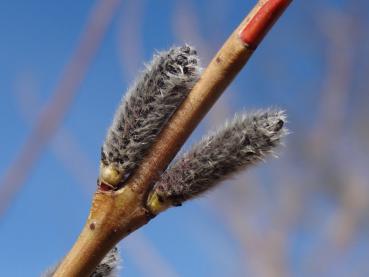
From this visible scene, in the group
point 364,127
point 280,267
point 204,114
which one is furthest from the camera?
point 364,127

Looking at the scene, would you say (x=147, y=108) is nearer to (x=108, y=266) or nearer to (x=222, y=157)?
(x=222, y=157)

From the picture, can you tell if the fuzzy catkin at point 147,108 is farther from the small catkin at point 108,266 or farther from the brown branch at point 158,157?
the small catkin at point 108,266

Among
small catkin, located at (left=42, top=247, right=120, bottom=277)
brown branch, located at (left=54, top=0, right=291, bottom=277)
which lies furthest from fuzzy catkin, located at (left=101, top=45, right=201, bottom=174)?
small catkin, located at (left=42, top=247, right=120, bottom=277)

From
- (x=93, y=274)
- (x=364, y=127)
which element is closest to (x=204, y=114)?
(x=93, y=274)

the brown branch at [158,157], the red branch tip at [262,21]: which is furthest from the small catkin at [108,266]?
the red branch tip at [262,21]

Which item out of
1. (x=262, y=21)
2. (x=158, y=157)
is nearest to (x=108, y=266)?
(x=158, y=157)

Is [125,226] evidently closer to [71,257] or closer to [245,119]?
[71,257]

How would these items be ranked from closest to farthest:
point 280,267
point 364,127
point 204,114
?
1. point 204,114
2. point 280,267
3. point 364,127

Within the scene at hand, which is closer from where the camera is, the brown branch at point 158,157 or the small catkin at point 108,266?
the brown branch at point 158,157
